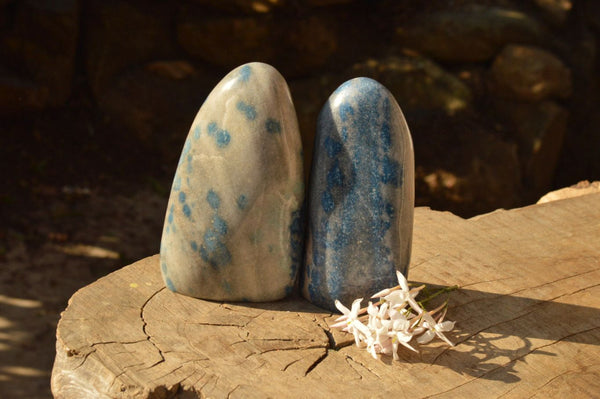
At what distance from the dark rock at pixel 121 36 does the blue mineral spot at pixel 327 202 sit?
3243 mm

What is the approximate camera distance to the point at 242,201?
1800mm

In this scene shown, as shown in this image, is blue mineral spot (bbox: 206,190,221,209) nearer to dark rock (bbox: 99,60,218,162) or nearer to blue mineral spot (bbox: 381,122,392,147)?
blue mineral spot (bbox: 381,122,392,147)

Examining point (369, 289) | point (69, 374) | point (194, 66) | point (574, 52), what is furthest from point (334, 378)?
point (574, 52)

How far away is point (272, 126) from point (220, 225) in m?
0.28

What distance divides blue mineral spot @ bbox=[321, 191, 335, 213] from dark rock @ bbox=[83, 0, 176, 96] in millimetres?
3243

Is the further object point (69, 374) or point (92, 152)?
point (92, 152)

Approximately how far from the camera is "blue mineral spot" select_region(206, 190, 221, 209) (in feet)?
5.93

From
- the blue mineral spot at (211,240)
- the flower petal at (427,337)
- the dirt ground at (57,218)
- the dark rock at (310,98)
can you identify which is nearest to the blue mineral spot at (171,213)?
the blue mineral spot at (211,240)

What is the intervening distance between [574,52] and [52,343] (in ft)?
11.9

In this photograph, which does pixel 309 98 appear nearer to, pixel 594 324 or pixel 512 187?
pixel 512 187

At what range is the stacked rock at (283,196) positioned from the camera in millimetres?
1777

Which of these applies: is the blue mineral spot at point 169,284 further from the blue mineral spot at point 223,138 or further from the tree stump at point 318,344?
Result: the blue mineral spot at point 223,138

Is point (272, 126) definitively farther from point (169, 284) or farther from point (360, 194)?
point (169, 284)

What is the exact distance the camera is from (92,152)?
15.4 feet
